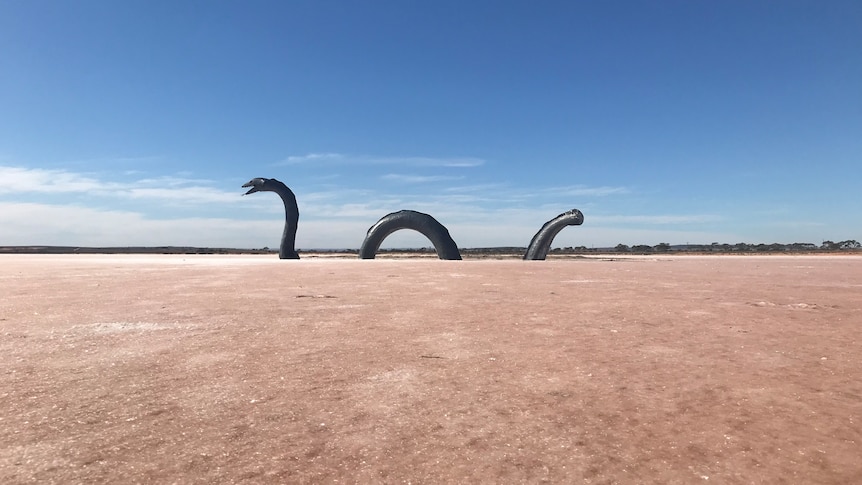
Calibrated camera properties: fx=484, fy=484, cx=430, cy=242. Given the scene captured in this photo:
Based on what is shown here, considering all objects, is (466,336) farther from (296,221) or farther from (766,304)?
(296,221)

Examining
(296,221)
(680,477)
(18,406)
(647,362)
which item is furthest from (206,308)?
(296,221)

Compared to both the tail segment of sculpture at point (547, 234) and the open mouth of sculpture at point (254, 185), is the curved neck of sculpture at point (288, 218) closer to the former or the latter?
the open mouth of sculpture at point (254, 185)

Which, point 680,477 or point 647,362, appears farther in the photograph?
point 647,362

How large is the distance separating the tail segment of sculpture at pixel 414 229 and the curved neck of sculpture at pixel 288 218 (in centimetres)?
551

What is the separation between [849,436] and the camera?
2.45m

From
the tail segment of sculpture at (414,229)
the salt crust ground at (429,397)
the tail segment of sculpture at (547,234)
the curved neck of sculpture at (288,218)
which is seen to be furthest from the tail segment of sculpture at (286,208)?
the salt crust ground at (429,397)

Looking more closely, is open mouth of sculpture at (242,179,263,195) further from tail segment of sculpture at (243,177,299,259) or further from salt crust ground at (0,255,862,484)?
salt crust ground at (0,255,862,484)

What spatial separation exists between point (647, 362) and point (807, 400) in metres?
1.05

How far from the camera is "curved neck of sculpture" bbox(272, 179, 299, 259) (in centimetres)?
3014

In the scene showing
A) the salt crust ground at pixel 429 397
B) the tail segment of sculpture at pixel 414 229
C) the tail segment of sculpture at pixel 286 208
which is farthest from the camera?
the tail segment of sculpture at pixel 286 208

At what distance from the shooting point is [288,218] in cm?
3027

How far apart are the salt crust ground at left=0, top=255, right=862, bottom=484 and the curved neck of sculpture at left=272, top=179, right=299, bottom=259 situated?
2444 cm

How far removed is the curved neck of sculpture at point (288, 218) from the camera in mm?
30141

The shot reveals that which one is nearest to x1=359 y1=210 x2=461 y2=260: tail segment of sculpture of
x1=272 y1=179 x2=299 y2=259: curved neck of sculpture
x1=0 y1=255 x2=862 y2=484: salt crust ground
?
x1=272 y1=179 x2=299 y2=259: curved neck of sculpture
